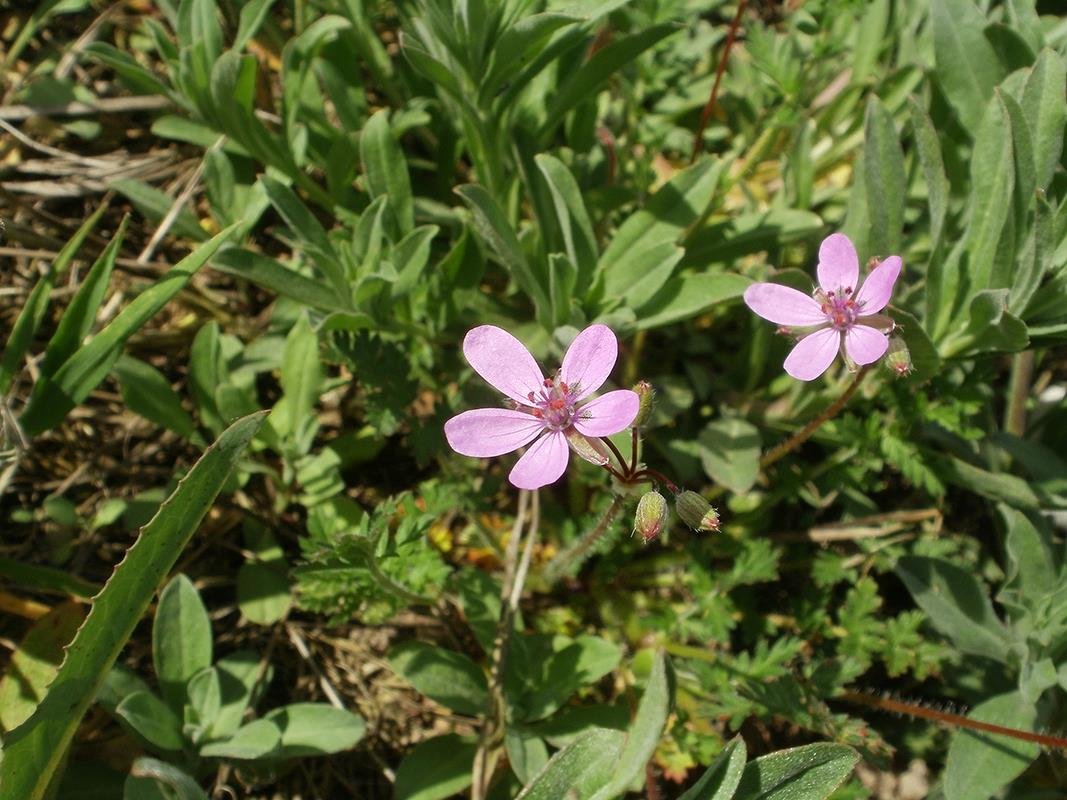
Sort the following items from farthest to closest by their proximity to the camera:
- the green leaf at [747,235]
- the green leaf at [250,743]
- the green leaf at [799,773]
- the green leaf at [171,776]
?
the green leaf at [747,235], the green leaf at [250,743], the green leaf at [799,773], the green leaf at [171,776]

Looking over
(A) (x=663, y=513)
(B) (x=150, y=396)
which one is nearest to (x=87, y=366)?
(B) (x=150, y=396)

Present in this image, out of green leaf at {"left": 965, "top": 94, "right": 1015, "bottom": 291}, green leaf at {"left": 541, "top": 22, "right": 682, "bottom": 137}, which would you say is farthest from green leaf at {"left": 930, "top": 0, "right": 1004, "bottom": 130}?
green leaf at {"left": 541, "top": 22, "right": 682, "bottom": 137}

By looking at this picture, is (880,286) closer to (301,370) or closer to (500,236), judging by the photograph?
(500,236)

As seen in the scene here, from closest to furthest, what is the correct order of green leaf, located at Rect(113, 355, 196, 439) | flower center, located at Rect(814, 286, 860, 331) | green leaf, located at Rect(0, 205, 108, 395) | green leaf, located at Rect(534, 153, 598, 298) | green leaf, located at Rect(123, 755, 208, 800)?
green leaf, located at Rect(123, 755, 208, 800), flower center, located at Rect(814, 286, 860, 331), green leaf, located at Rect(534, 153, 598, 298), green leaf, located at Rect(0, 205, 108, 395), green leaf, located at Rect(113, 355, 196, 439)

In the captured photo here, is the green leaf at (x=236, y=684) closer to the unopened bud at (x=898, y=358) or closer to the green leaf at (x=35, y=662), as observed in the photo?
the green leaf at (x=35, y=662)

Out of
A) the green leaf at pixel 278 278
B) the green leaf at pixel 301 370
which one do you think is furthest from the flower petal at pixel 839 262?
the green leaf at pixel 301 370

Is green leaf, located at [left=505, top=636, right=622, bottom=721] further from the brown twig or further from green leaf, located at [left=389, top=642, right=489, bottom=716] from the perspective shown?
the brown twig
